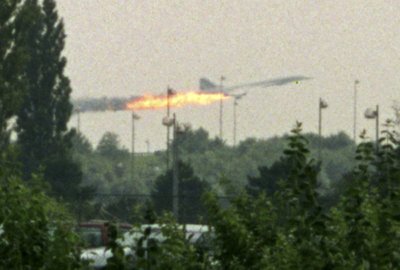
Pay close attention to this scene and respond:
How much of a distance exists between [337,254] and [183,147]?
6868 inches

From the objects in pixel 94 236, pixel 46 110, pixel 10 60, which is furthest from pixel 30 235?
pixel 46 110

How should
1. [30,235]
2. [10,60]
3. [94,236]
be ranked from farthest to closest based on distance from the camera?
[10,60] < [94,236] < [30,235]

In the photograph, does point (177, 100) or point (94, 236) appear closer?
point (94, 236)

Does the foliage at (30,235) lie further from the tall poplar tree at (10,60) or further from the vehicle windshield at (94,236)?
the tall poplar tree at (10,60)

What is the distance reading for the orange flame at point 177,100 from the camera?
337 feet

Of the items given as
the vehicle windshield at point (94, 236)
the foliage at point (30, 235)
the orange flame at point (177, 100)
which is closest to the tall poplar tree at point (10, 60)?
the orange flame at point (177, 100)

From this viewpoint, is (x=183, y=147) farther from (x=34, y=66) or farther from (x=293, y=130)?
(x=293, y=130)

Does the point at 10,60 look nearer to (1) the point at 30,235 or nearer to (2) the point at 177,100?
(2) the point at 177,100

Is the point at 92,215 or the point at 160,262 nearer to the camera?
the point at 160,262

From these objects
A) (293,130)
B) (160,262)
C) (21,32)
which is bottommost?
(160,262)

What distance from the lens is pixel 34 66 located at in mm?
103688

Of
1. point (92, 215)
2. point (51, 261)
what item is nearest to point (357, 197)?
point (51, 261)

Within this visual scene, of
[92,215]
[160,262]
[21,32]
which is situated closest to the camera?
[160,262]

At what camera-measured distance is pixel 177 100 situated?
346 feet
